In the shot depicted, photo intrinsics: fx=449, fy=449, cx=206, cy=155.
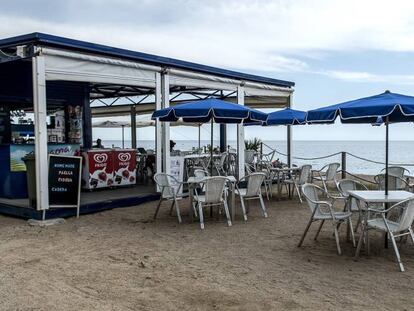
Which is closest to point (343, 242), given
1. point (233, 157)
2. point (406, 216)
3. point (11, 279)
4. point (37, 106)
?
point (406, 216)

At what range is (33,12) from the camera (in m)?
10.4

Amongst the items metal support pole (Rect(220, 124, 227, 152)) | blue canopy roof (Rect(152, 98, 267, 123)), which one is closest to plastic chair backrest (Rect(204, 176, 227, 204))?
blue canopy roof (Rect(152, 98, 267, 123))

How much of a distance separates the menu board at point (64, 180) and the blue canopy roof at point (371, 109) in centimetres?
360

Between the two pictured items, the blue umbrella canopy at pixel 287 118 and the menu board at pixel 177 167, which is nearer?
the menu board at pixel 177 167

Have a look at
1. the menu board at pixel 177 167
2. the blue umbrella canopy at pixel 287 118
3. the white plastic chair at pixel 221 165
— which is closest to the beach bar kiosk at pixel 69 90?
the menu board at pixel 177 167

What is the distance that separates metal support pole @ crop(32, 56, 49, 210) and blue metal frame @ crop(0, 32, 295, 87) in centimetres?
29

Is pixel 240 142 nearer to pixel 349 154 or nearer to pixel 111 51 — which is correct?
pixel 349 154

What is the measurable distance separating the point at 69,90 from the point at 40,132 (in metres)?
4.18

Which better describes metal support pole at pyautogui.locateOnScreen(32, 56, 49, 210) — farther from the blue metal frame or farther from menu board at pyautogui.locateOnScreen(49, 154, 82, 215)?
the blue metal frame

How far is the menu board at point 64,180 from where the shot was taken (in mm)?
6633

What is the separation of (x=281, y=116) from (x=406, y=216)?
5.47 m

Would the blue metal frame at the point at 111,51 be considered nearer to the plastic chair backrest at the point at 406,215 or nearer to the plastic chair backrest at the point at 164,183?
the plastic chair backrest at the point at 164,183

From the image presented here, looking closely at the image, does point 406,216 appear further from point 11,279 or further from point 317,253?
point 11,279

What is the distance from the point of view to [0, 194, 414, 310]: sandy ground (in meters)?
3.48
